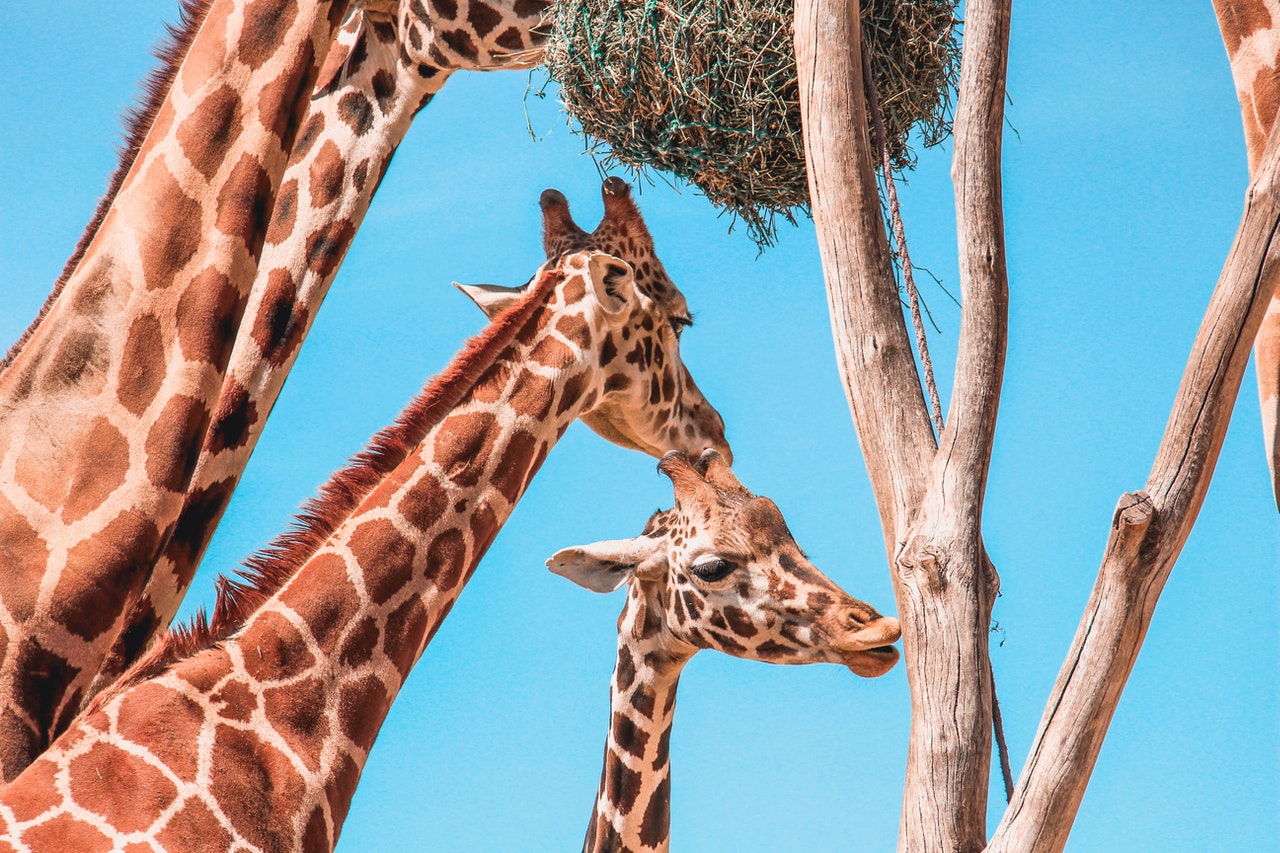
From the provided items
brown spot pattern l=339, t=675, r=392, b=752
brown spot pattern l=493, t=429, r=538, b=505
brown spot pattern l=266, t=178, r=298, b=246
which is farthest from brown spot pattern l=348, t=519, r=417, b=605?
brown spot pattern l=266, t=178, r=298, b=246

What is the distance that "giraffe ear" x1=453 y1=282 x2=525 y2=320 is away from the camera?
18.8ft

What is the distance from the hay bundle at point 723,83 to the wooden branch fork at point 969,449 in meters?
0.35

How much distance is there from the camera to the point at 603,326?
5.31 meters

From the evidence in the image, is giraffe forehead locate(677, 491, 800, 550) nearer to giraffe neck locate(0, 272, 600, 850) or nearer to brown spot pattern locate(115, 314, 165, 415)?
giraffe neck locate(0, 272, 600, 850)

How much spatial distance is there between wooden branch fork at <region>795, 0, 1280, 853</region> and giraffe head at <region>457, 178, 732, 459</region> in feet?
5.72

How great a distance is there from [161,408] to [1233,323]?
2.74 meters

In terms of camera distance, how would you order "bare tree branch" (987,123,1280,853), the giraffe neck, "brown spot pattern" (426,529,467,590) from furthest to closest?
"brown spot pattern" (426,529,467,590), the giraffe neck, "bare tree branch" (987,123,1280,853)

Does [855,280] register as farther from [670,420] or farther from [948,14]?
[670,420]

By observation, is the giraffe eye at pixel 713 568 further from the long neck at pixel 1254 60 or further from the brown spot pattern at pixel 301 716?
the long neck at pixel 1254 60

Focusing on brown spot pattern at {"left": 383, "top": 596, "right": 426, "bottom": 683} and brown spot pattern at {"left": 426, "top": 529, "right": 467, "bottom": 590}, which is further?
brown spot pattern at {"left": 426, "top": 529, "right": 467, "bottom": 590}

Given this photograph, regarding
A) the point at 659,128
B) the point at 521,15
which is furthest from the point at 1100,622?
the point at 521,15

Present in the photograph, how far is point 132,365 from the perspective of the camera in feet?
12.7

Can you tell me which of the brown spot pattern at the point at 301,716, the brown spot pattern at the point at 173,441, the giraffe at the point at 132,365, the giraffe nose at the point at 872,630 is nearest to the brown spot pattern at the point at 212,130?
the giraffe at the point at 132,365

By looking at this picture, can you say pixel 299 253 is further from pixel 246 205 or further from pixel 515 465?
pixel 515 465
